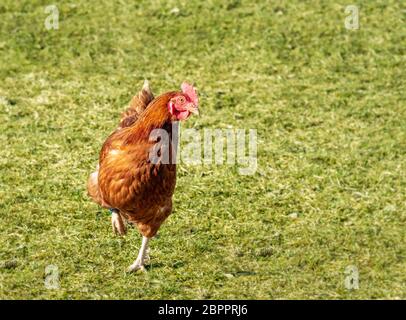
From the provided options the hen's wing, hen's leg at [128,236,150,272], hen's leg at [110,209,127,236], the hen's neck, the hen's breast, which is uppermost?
the hen's wing

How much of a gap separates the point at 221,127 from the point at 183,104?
11.3 feet

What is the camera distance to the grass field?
7953mm

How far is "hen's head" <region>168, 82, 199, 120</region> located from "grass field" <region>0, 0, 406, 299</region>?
1.56m

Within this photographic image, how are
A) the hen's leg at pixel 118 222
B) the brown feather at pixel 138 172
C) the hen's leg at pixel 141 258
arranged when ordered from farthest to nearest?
the hen's leg at pixel 118 222 < the hen's leg at pixel 141 258 < the brown feather at pixel 138 172

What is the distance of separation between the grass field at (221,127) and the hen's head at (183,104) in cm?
156

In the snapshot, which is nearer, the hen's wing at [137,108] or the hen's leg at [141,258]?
the hen's leg at [141,258]

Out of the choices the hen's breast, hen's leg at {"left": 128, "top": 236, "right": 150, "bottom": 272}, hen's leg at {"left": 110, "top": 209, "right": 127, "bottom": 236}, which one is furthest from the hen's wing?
hen's leg at {"left": 128, "top": 236, "right": 150, "bottom": 272}

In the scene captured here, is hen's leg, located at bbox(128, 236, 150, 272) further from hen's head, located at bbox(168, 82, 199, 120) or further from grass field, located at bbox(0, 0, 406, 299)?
hen's head, located at bbox(168, 82, 199, 120)

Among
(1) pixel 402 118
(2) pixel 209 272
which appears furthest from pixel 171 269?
(1) pixel 402 118

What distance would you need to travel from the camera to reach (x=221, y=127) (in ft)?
34.9

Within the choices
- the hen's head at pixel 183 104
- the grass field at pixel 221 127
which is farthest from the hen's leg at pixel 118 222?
the hen's head at pixel 183 104

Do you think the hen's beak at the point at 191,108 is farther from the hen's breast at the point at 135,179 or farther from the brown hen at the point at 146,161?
the hen's breast at the point at 135,179

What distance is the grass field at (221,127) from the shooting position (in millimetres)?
7953

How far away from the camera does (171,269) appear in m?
7.98
